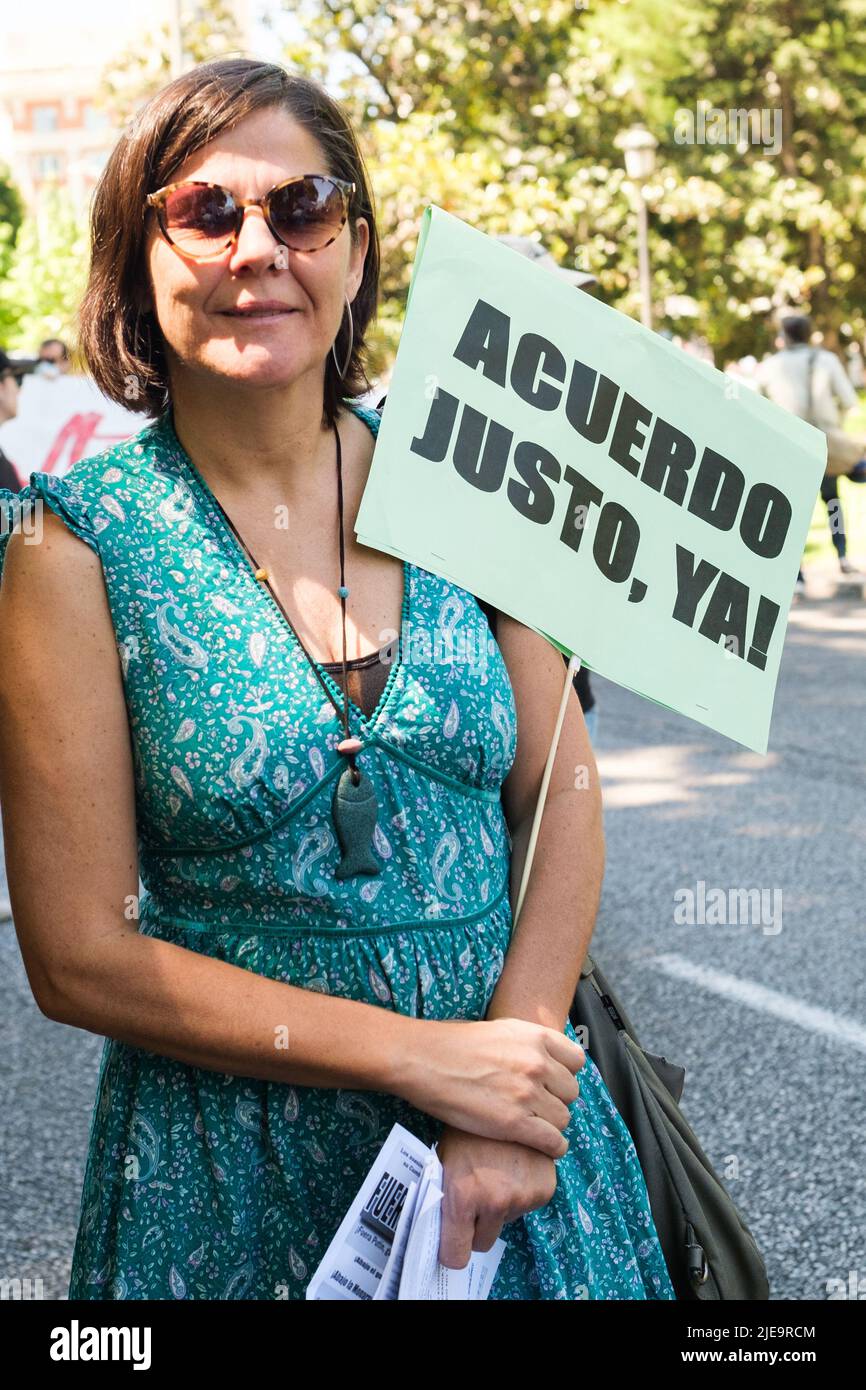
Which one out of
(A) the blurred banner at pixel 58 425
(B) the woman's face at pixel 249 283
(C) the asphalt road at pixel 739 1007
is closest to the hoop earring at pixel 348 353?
(B) the woman's face at pixel 249 283

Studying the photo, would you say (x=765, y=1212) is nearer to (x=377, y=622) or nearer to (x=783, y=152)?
(x=377, y=622)

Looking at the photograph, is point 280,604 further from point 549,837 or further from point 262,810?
point 549,837

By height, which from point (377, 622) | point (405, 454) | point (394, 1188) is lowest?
point (394, 1188)

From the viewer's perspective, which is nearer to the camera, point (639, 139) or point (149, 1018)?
point (149, 1018)

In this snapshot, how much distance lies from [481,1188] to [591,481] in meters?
0.75

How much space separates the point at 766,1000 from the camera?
4562 mm

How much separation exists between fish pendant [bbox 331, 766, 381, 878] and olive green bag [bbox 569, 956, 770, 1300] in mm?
450

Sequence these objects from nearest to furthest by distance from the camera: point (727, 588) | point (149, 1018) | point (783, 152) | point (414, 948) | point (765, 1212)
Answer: point (149, 1018)
point (414, 948)
point (727, 588)
point (765, 1212)
point (783, 152)

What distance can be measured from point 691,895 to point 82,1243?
3.98 meters

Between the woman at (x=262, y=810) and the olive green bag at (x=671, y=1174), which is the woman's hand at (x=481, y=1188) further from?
the olive green bag at (x=671, y=1174)

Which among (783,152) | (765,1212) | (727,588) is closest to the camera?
(727,588)

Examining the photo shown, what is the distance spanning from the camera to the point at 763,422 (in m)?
1.79

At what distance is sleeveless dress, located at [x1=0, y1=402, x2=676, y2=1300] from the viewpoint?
1565 millimetres

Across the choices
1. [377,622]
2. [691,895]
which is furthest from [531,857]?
[691,895]
